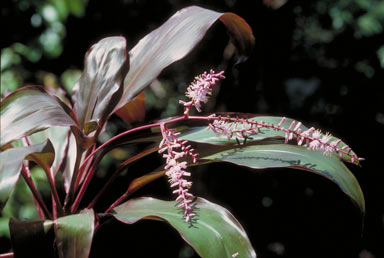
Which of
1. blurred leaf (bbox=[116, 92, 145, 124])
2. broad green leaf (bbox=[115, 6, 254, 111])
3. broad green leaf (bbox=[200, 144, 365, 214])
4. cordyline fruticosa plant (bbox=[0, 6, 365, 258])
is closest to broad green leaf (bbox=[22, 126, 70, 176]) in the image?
cordyline fruticosa plant (bbox=[0, 6, 365, 258])

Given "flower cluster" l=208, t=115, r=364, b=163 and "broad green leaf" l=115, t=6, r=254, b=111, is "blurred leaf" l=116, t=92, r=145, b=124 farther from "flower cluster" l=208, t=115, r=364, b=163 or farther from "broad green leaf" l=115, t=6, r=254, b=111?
"flower cluster" l=208, t=115, r=364, b=163

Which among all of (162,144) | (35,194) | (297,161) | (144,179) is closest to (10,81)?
(35,194)

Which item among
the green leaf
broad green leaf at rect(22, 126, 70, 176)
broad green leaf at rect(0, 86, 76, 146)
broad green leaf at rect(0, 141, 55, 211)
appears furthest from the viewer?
broad green leaf at rect(22, 126, 70, 176)

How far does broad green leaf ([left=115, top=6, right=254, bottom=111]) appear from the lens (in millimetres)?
759

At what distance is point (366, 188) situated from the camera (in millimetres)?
1663

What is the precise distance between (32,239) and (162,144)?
0.22 meters

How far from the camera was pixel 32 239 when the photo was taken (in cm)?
64

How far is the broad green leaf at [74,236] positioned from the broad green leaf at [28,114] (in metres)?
0.14

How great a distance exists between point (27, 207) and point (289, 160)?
0.88m

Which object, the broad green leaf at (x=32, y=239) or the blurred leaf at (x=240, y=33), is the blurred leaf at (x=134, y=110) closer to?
the blurred leaf at (x=240, y=33)

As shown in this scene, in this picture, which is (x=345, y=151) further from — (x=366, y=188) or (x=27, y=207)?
(x=366, y=188)

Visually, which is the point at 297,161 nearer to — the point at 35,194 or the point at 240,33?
the point at 240,33

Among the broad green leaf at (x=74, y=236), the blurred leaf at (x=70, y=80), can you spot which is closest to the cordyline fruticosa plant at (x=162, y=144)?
the broad green leaf at (x=74, y=236)

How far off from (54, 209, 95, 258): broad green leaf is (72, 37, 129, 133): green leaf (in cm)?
19
